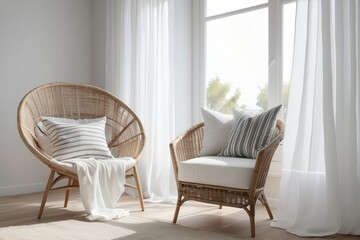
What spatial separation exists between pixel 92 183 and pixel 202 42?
1.81 m

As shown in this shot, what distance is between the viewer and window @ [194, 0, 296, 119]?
3463 mm

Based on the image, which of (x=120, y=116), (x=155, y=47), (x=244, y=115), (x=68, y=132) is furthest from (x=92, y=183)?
(x=155, y=47)

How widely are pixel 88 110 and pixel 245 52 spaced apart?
4.74ft

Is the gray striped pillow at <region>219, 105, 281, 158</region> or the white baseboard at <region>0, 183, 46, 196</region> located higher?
the gray striped pillow at <region>219, 105, 281, 158</region>

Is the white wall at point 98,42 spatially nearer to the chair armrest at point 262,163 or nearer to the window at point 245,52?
the window at point 245,52

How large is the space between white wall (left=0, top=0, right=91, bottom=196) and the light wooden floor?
0.36 metres

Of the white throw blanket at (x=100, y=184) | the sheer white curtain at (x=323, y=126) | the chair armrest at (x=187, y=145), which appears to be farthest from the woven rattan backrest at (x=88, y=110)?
the sheer white curtain at (x=323, y=126)

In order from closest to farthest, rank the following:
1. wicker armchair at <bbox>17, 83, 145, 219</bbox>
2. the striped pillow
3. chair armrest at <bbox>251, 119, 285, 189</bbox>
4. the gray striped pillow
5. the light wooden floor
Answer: chair armrest at <bbox>251, 119, 285, 189</bbox> → the light wooden floor → the gray striped pillow → the striped pillow → wicker armchair at <bbox>17, 83, 145, 219</bbox>

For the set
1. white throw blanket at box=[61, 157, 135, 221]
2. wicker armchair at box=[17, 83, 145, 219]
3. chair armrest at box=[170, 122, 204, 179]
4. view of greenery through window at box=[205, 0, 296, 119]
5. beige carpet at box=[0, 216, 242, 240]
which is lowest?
beige carpet at box=[0, 216, 242, 240]

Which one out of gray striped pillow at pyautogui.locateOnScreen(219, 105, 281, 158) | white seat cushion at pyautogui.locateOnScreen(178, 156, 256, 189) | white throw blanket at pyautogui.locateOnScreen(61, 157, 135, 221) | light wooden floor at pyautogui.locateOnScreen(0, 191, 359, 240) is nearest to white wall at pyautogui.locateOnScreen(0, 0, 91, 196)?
light wooden floor at pyautogui.locateOnScreen(0, 191, 359, 240)

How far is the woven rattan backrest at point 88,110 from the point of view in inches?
135

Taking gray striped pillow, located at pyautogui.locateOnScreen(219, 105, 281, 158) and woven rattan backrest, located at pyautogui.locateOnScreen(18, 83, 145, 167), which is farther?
woven rattan backrest, located at pyautogui.locateOnScreen(18, 83, 145, 167)

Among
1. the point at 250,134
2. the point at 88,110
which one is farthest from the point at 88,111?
the point at 250,134

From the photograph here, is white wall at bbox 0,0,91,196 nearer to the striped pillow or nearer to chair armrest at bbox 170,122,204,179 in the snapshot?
the striped pillow
